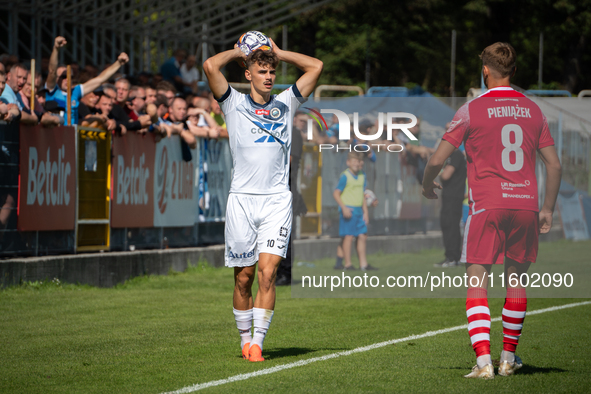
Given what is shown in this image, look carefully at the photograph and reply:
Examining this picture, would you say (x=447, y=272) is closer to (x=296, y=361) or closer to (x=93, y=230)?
(x=296, y=361)

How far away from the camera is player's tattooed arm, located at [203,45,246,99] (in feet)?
22.3

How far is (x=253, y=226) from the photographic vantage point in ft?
22.8

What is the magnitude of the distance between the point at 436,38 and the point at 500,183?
50389 millimetres

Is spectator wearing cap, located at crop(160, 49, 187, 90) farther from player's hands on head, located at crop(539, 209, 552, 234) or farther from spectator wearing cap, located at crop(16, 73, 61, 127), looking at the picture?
player's hands on head, located at crop(539, 209, 552, 234)

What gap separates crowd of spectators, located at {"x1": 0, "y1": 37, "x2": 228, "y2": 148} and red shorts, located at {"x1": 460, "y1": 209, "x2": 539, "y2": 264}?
6.91 m

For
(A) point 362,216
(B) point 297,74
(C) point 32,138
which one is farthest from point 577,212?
(B) point 297,74

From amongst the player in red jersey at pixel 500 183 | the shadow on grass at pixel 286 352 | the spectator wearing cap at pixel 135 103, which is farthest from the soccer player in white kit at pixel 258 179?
the spectator wearing cap at pixel 135 103

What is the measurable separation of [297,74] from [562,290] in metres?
45.5

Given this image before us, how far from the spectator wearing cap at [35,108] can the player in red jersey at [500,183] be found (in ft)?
22.3

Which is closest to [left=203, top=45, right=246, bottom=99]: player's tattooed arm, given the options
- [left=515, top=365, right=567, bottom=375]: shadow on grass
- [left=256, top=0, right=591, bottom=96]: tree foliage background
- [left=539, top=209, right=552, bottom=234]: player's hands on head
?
[left=539, top=209, right=552, bottom=234]: player's hands on head

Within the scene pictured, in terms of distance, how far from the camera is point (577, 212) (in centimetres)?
1820

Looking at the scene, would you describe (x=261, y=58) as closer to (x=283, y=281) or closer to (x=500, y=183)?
(x=500, y=183)

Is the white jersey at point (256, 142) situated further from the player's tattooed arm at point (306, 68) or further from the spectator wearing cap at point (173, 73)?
the spectator wearing cap at point (173, 73)

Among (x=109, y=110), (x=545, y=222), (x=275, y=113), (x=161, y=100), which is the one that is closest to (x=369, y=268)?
(x=275, y=113)
